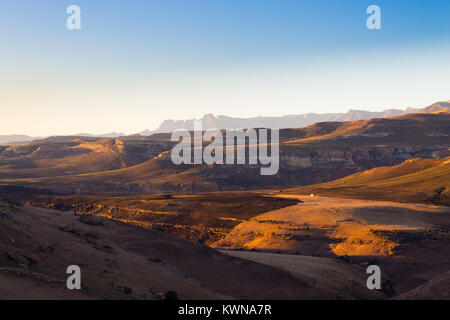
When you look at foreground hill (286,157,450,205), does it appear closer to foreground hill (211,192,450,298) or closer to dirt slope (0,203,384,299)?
foreground hill (211,192,450,298)

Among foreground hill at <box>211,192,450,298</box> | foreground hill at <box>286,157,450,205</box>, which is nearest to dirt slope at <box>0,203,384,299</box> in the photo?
foreground hill at <box>211,192,450,298</box>

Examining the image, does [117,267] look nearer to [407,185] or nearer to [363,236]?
[363,236]

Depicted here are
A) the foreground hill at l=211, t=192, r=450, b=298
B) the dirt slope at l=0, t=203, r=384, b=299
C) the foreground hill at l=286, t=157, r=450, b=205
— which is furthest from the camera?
the foreground hill at l=286, t=157, r=450, b=205

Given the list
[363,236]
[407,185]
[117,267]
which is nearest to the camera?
[117,267]

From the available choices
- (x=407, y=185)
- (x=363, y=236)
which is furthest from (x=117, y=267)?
(x=407, y=185)

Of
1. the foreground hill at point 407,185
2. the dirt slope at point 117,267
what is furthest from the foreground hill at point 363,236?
the foreground hill at point 407,185

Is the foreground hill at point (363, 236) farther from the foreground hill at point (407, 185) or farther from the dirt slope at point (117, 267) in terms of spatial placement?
the foreground hill at point (407, 185)

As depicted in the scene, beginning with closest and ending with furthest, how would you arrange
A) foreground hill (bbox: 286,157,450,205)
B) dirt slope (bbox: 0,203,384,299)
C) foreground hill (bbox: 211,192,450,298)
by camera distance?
dirt slope (bbox: 0,203,384,299), foreground hill (bbox: 211,192,450,298), foreground hill (bbox: 286,157,450,205)

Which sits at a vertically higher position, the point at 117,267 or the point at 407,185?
the point at 117,267

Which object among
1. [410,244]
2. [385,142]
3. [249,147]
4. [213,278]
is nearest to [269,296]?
[213,278]
